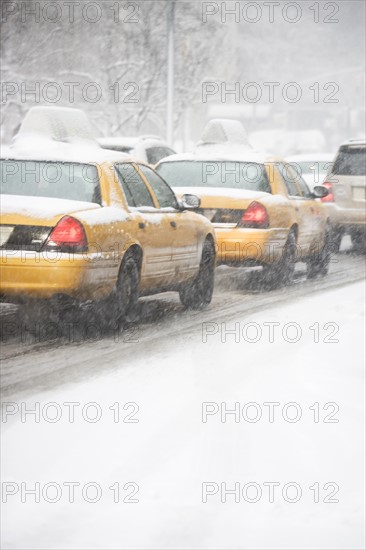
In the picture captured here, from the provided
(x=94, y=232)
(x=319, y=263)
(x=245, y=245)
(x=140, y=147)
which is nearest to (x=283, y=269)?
(x=245, y=245)

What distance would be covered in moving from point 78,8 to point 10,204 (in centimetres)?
3678

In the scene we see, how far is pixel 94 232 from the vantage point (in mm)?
9484

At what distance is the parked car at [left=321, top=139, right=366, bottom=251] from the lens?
19.4 m

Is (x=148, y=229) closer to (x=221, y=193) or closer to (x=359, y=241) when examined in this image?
(x=221, y=193)

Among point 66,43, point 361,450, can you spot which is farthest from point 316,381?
point 66,43

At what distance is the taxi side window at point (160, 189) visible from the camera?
37.0 feet

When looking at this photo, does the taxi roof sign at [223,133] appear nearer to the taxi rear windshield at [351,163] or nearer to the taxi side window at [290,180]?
the taxi side window at [290,180]

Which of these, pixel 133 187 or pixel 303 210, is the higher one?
pixel 133 187

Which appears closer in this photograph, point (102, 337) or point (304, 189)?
point (102, 337)

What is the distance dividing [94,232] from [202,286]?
2.66 metres

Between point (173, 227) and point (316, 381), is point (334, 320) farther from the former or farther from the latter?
point (316, 381)

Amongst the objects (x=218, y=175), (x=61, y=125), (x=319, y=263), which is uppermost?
(x=61, y=125)

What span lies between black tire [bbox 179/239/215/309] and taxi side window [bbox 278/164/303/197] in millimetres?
2953

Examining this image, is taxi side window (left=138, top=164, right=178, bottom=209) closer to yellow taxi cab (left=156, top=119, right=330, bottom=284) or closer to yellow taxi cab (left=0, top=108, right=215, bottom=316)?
yellow taxi cab (left=0, top=108, right=215, bottom=316)
